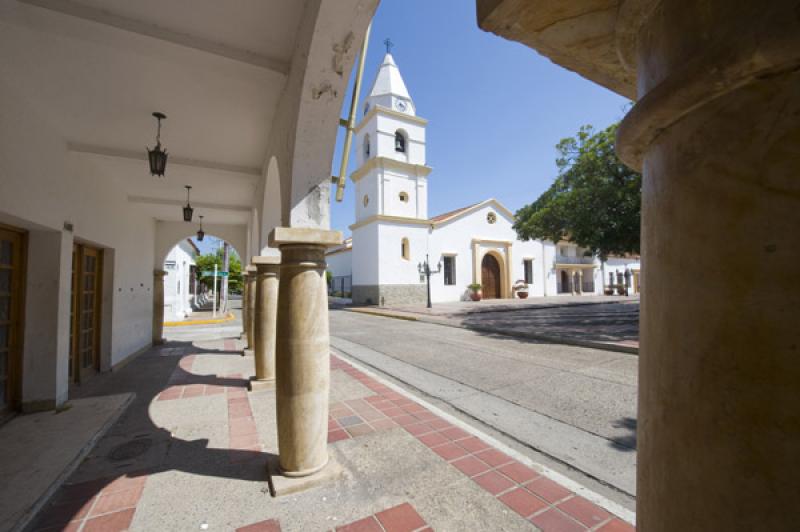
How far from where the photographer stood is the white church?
68.6 feet

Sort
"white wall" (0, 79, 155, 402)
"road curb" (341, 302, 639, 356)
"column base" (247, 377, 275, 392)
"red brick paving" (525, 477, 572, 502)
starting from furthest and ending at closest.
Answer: "road curb" (341, 302, 639, 356)
"column base" (247, 377, 275, 392)
"white wall" (0, 79, 155, 402)
"red brick paving" (525, 477, 572, 502)

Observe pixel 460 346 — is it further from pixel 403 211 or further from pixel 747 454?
pixel 403 211

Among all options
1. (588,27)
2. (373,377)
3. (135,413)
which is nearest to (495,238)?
(373,377)

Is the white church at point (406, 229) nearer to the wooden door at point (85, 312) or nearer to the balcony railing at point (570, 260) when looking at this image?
the balcony railing at point (570, 260)

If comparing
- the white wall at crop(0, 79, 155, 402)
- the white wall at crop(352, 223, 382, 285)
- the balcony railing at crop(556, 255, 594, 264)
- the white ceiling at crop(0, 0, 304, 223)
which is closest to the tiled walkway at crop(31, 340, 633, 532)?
the white wall at crop(0, 79, 155, 402)

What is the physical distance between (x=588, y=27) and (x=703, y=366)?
30.3 inches

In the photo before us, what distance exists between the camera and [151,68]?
318cm

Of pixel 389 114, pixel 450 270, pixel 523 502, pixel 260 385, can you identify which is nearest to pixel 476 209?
pixel 450 270

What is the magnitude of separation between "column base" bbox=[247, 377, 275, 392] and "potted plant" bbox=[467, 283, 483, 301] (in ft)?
66.3

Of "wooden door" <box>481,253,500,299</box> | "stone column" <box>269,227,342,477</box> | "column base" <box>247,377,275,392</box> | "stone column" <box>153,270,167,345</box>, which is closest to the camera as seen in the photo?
"stone column" <box>269,227,342,477</box>

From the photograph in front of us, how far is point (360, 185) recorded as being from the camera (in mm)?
22562

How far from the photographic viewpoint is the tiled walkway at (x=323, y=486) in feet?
7.20

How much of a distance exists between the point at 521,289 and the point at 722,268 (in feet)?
88.8

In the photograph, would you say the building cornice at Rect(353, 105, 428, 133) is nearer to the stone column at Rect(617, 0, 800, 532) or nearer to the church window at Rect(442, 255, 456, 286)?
the church window at Rect(442, 255, 456, 286)
